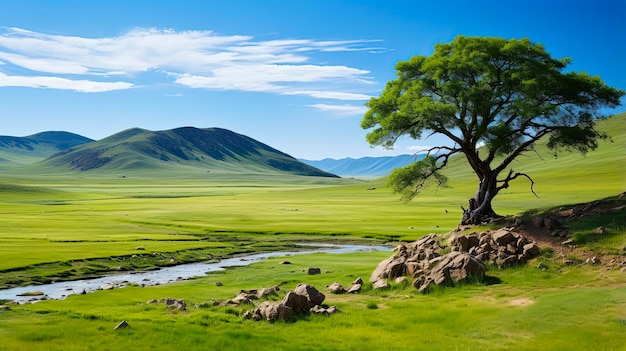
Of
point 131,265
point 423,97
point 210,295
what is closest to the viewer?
point 210,295

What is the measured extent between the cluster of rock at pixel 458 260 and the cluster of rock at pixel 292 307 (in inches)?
274

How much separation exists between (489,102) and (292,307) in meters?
26.9

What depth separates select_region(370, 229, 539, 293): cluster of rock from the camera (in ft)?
110

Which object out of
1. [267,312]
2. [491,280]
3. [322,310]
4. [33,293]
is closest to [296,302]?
[322,310]

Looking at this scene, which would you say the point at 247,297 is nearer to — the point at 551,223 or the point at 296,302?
the point at 296,302

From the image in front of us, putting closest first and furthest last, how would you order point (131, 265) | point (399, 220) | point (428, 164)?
point (428, 164)
point (131, 265)
point (399, 220)

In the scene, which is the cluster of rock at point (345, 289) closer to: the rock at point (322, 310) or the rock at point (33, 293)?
the rock at point (322, 310)

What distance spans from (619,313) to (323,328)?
13.4m

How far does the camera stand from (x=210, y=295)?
120ft

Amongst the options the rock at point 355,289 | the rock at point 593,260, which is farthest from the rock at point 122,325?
the rock at point 593,260

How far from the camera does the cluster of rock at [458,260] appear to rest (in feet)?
110

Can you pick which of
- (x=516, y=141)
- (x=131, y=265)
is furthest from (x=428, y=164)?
(x=131, y=265)

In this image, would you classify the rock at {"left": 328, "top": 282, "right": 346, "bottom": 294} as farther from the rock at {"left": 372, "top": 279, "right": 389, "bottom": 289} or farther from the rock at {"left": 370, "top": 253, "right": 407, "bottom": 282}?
the rock at {"left": 370, "top": 253, "right": 407, "bottom": 282}

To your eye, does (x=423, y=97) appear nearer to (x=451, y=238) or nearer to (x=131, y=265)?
(x=451, y=238)
